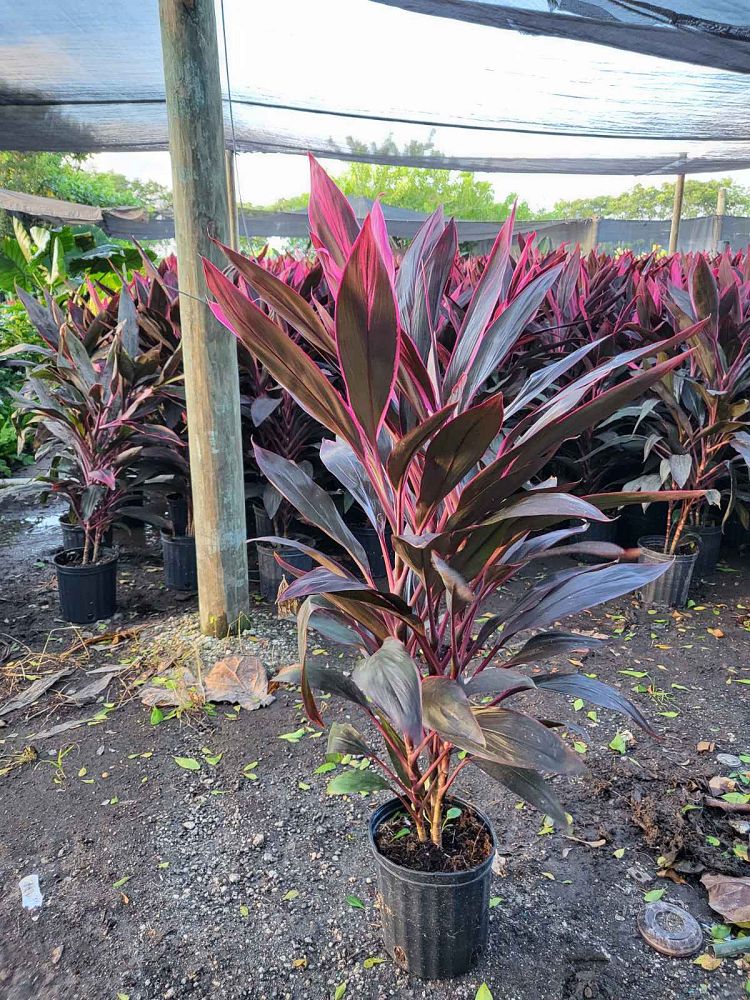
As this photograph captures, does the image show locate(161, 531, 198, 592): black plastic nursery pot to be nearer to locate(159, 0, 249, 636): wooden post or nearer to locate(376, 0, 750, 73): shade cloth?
locate(159, 0, 249, 636): wooden post

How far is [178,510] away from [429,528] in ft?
7.60

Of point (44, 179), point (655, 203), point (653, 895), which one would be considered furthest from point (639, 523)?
point (655, 203)

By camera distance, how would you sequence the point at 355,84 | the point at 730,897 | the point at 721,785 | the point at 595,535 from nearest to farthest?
the point at 730,897
the point at 721,785
the point at 595,535
the point at 355,84

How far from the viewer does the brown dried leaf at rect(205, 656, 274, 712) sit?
7.24 ft

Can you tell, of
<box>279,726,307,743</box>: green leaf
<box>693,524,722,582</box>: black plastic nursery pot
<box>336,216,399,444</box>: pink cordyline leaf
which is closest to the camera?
<box>336,216,399,444</box>: pink cordyline leaf

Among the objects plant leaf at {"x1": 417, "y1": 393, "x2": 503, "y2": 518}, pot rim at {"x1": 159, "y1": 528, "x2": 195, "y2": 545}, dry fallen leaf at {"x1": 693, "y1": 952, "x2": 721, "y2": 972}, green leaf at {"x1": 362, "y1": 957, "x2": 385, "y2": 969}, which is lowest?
pot rim at {"x1": 159, "y1": 528, "x2": 195, "y2": 545}

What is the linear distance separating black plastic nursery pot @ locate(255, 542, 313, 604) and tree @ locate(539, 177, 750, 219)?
125 feet

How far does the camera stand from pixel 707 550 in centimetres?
320

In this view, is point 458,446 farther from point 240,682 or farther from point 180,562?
point 180,562

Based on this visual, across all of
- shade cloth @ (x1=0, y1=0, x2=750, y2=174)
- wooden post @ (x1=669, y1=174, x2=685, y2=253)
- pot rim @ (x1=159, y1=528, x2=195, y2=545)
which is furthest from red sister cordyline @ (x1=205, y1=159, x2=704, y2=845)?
wooden post @ (x1=669, y1=174, x2=685, y2=253)

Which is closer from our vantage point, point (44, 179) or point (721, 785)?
point (721, 785)

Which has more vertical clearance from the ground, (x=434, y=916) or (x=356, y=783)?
(x=356, y=783)

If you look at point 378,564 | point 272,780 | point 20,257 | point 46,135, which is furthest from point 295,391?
point 20,257

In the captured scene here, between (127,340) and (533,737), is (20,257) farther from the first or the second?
(533,737)
